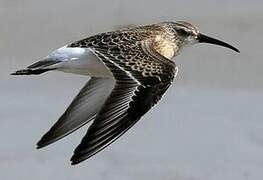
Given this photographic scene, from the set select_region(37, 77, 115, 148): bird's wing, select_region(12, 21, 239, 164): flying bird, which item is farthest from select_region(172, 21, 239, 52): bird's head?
select_region(37, 77, 115, 148): bird's wing

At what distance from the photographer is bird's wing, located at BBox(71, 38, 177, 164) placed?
2963mm

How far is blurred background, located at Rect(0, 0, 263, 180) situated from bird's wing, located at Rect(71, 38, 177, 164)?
846 mm

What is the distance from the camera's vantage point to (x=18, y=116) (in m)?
4.27

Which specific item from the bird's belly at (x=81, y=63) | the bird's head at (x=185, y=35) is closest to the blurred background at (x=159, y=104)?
the bird's head at (x=185, y=35)

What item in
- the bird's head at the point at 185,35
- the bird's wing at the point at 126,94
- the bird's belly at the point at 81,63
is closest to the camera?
the bird's wing at the point at 126,94

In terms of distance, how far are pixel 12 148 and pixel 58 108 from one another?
0.27m

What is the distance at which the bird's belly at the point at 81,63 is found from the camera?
3350mm

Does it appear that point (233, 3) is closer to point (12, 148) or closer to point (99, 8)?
point (99, 8)

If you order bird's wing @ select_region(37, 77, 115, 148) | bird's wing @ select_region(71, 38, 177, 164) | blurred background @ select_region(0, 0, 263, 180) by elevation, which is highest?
bird's wing @ select_region(71, 38, 177, 164)

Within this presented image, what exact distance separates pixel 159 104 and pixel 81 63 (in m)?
1.04

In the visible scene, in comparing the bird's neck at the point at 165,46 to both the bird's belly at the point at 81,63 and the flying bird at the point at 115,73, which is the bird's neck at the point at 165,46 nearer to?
the flying bird at the point at 115,73

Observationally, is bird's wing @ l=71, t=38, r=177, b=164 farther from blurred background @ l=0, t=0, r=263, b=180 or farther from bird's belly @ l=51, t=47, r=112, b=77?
blurred background @ l=0, t=0, r=263, b=180

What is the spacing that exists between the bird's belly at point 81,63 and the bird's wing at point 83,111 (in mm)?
71

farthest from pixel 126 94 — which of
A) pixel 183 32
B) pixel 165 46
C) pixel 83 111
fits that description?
Answer: pixel 183 32
